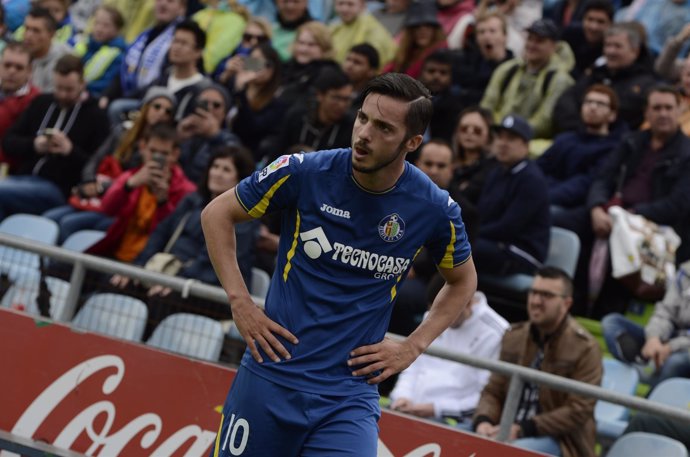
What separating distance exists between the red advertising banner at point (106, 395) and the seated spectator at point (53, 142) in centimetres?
371

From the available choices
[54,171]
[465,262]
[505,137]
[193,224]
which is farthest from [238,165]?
[465,262]

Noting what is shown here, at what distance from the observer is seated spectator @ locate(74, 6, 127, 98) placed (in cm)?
1504

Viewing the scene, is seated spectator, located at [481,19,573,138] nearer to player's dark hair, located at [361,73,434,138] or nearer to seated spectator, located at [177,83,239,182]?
seated spectator, located at [177,83,239,182]

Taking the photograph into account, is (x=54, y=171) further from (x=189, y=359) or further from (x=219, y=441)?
(x=219, y=441)

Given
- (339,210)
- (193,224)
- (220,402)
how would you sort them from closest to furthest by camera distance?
(339,210), (220,402), (193,224)

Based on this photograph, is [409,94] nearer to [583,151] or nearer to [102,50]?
[583,151]

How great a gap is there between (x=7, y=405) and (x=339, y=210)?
3.66 meters

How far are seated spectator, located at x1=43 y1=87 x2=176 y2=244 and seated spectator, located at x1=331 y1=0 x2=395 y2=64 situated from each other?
2260 mm

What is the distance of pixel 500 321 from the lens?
854cm

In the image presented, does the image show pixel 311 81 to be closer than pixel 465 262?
No

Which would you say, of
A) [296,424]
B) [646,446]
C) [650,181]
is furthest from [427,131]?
[296,424]

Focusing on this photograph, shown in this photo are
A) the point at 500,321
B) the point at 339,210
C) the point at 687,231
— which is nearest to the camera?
the point at 339,210

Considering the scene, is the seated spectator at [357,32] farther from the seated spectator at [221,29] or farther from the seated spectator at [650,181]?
the seated spectator at [650,181]

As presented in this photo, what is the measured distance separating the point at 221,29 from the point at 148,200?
4.66 metres
